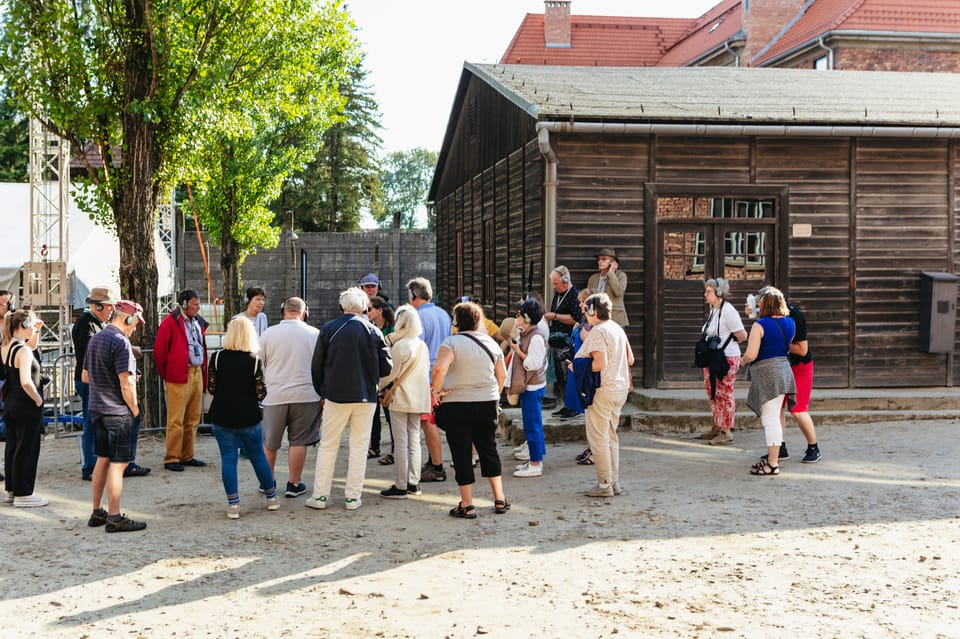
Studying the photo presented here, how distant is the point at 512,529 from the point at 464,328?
174 cm

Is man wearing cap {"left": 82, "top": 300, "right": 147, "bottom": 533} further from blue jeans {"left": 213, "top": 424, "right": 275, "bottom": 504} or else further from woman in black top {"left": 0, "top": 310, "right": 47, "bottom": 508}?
woman in black top {"left": 0, "top": 310, "right": 47, "bottom": 508}

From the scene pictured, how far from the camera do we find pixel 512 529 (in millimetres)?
7340

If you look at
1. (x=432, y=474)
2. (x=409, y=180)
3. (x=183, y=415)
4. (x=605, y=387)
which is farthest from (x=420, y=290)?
(x=409, y=180)

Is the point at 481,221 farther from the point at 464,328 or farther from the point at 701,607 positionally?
the point at 701,607

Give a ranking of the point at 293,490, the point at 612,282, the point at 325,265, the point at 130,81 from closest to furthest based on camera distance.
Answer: the point at 293,490, the point at 612,282, the point at 130,81, the point at 325,265

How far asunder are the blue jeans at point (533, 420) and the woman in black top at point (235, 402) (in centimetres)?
273

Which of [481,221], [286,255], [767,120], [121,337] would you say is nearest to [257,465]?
[121,337]

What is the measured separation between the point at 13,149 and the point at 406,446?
45.6 metres

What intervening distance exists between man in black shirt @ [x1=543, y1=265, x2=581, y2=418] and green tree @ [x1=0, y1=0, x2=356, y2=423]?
5.35 metres

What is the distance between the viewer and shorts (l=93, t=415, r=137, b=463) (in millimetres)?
7254

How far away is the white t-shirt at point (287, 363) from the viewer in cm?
829

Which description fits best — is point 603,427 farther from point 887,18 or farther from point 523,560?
point 887,18

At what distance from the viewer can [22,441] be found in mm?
8109

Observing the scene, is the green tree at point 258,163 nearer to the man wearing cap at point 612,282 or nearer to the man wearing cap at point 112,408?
the man wearing cap at point 612,282
